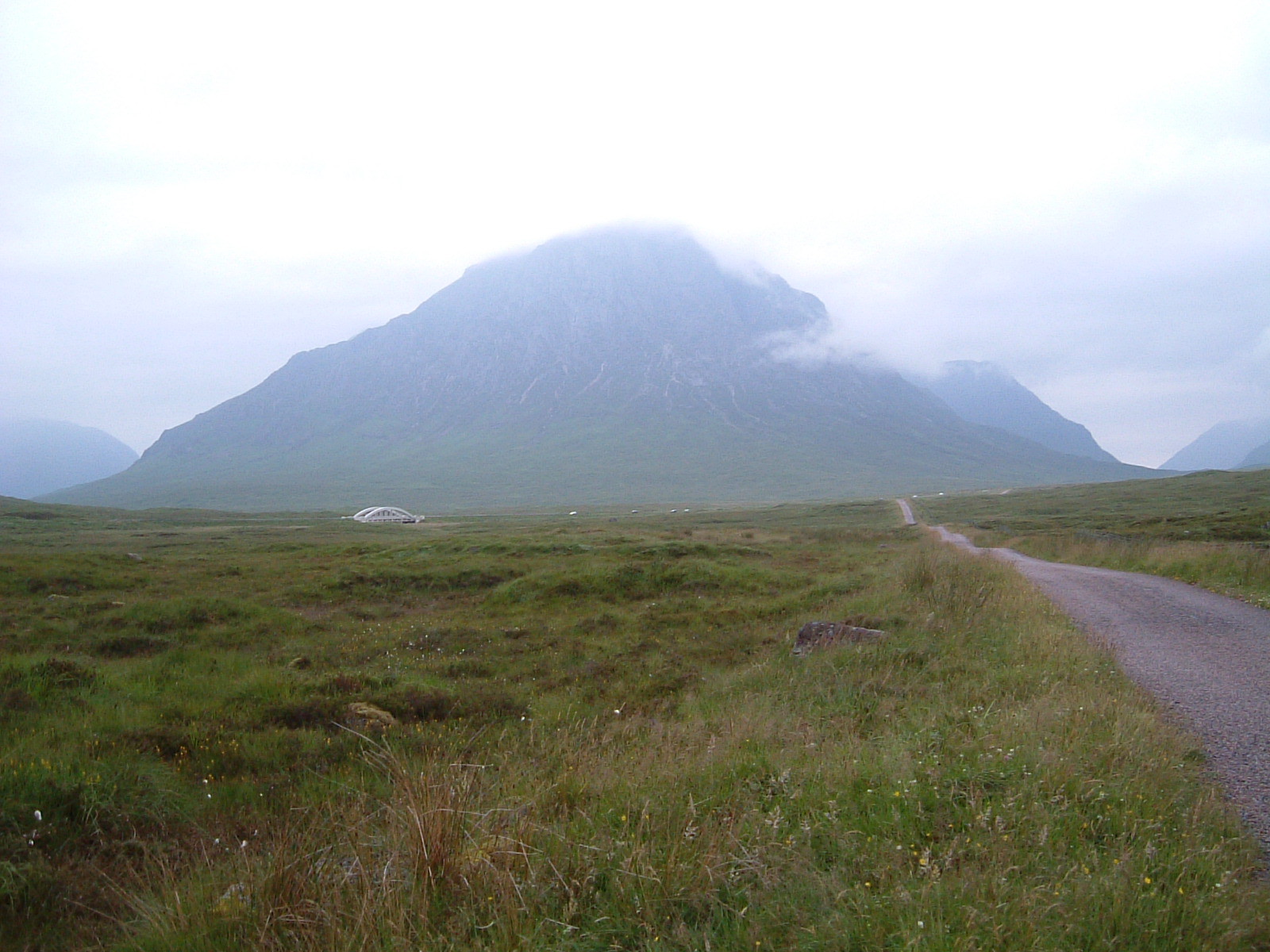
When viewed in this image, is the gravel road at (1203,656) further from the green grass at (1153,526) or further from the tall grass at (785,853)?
the green grass at (1153,526)

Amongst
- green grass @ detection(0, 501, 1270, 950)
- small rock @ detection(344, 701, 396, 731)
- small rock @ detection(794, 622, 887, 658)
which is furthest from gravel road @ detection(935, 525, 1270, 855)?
small rock @ detection(344, 701, 396, 731)

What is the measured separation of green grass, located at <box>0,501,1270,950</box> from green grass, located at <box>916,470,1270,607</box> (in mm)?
9173

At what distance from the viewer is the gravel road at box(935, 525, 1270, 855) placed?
595 cm

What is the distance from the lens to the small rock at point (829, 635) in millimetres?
11750

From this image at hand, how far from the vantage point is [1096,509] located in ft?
229

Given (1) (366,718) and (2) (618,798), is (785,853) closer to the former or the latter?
(2) (618,798)

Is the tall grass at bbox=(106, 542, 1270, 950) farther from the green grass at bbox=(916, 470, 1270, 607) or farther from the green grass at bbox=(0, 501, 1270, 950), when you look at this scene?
the green grass at bbox=(916, 470, 1270, 607)

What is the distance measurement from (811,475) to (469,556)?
169881mm

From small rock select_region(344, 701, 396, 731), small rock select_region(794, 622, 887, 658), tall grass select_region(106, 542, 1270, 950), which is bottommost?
small rock select_region(344, 701, 396, 731)

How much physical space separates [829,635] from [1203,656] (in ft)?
16.9

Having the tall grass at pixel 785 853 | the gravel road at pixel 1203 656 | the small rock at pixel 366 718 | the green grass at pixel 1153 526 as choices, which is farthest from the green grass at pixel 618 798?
the green grass at pixel 1153 526

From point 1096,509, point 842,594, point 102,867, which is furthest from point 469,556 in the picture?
point 1096,509

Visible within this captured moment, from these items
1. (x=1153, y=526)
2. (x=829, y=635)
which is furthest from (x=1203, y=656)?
(x=1153, y=526)

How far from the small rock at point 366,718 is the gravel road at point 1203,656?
8795 millimetres
